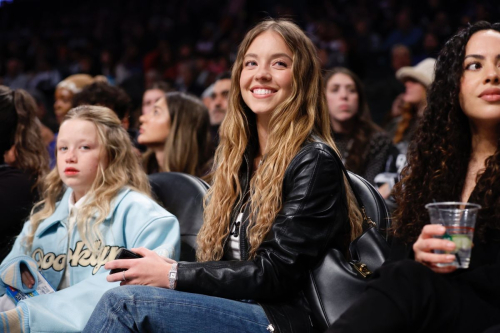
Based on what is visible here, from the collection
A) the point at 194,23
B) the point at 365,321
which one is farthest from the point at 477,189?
the point at 194,23

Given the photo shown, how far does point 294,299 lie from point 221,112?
9.86 ft

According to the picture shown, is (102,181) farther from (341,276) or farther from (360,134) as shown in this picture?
(360,134)

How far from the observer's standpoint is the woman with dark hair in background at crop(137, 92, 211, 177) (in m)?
3.84

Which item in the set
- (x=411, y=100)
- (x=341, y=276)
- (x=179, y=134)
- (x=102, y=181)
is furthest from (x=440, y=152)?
(x=411, y=100)

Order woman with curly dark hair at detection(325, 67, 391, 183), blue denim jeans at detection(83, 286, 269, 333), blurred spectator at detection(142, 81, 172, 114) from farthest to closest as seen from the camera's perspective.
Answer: blurred spectator at detection(142, 81, 172, 114) → woman with curly dark hair at detection(325, 67, 391, 183) → blue denim jeans at detection(83, 286, 269, 333)

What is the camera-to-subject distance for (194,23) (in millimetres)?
11672

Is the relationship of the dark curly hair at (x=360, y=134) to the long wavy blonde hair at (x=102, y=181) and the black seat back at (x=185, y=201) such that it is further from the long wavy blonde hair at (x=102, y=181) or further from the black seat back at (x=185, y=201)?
the long wavy blonde hair at (x=102, y=181)

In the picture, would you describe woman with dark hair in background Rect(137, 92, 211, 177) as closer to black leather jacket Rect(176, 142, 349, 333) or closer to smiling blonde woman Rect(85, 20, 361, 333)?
smiling blonde woman Rect(85, 20, 361, 333)

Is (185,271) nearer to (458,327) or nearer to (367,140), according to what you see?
(458,327)

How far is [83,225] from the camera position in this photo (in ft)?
8.95

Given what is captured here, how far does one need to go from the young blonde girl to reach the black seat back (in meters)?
0.10

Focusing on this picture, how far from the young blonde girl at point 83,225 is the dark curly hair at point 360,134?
1.72 m

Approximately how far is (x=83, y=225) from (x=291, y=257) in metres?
1.05

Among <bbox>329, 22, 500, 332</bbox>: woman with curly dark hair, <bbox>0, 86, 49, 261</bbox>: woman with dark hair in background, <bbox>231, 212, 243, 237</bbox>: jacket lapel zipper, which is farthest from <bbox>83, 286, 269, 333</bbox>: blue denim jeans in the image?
<bbox>0, 86, 49, 261</bbox>: woman with dark hair in background
